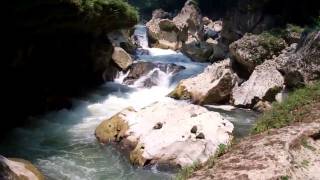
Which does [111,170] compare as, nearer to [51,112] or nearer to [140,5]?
[51,112]

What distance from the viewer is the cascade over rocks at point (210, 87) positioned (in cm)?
2188

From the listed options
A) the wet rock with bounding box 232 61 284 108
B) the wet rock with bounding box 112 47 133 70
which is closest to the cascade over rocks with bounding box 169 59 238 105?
the wet rock with bounding box 232 61 284 108

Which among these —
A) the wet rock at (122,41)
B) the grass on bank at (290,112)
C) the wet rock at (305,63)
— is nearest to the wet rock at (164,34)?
the wet rock at (122,41)

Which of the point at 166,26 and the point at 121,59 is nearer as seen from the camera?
the point at 121,59

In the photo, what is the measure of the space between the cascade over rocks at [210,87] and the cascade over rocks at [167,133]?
18.1ft

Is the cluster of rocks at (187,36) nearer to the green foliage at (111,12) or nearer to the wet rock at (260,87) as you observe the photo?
the green foliage at (111,12)

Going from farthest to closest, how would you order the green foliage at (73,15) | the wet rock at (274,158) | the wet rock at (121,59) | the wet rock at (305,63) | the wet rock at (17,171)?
1. the wet rock at (121,59)
2. the wet rock at (305,63)
3. the green foliage at (73,15)
4. the wet rock at (17,171)
5. the wet rock at (274,158)

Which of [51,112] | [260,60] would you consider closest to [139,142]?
[51,112]

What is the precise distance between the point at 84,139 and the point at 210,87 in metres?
7.85

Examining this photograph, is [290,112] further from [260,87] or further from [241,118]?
[260,87]

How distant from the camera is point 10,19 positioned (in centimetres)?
1566

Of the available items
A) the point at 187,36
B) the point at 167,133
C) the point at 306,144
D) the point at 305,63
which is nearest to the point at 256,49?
the point at 305,63

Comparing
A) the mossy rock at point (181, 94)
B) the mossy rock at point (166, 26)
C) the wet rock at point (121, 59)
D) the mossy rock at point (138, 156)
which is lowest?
the mossy rock at point (138, 156)

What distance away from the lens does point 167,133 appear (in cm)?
1440
